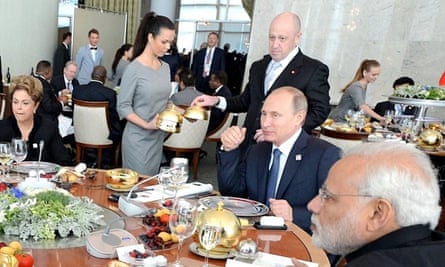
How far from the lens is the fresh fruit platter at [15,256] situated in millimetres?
1270

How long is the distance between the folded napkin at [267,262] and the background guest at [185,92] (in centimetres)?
424

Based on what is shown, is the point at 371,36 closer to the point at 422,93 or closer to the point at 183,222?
the point at 422,93

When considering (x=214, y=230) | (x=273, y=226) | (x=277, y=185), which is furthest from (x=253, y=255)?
(x=277, y=185)

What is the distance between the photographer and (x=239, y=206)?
2059 mm

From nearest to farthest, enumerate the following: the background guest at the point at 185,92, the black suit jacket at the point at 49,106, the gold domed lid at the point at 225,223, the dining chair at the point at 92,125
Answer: the gold domed lid at the point at 225,223 < the black suit jacket at the point at 49,106 < the dining chair at the point at 92,125 < the background guest at the point at 185,92

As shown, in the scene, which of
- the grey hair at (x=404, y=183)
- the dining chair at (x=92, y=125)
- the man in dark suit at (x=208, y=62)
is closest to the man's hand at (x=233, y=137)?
the grey hair at (x=404, y=183)

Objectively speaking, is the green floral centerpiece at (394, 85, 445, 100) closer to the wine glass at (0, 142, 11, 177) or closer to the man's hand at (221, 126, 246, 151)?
the man's hand at (221, 126, 246, 151)

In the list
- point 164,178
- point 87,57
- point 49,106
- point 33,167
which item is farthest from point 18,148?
point 87,57

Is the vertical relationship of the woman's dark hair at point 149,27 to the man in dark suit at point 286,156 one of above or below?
above

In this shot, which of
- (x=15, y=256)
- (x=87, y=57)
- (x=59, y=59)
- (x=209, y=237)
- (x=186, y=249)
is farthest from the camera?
(x=87, y=57)

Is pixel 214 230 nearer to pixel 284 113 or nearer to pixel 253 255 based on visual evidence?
pixel 253 255

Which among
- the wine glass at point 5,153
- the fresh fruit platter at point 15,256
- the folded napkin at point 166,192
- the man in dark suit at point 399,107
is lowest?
the folded napkin at point 166,192

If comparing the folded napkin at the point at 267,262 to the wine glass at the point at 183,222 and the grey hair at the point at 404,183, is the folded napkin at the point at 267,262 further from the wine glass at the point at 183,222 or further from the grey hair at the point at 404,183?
the grey hair at the point at 404,183

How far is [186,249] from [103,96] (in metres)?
3.53
